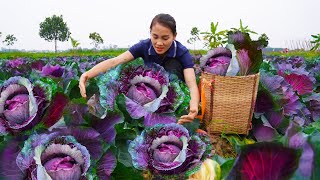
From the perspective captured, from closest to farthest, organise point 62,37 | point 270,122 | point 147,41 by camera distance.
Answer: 1. point 270,122
2. point 147,41
3. point 62,37

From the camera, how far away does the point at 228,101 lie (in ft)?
7.95

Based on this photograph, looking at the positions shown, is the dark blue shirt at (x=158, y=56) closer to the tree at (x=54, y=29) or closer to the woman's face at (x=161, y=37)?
the woman's face at (x=161, y=37)

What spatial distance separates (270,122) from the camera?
2521 mm

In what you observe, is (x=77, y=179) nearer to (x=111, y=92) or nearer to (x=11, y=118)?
(x=11, y=118)

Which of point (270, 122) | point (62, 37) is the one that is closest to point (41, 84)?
point (270, 122)

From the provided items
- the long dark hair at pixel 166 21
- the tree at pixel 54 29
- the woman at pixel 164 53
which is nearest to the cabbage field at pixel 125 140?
the woman at pixel 164 53

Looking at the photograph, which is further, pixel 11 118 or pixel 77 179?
pixel 11 118

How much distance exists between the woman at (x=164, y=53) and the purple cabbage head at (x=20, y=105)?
0.75 meters

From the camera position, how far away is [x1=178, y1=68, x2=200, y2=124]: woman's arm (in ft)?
5.65

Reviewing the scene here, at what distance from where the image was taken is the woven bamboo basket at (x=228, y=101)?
2373 millimetres

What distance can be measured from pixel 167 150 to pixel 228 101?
44.8 inches

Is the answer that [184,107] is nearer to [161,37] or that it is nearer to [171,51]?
[161,37]

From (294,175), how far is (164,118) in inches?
39.0

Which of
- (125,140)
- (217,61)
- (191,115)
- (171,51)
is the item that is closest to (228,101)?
(217,61)
